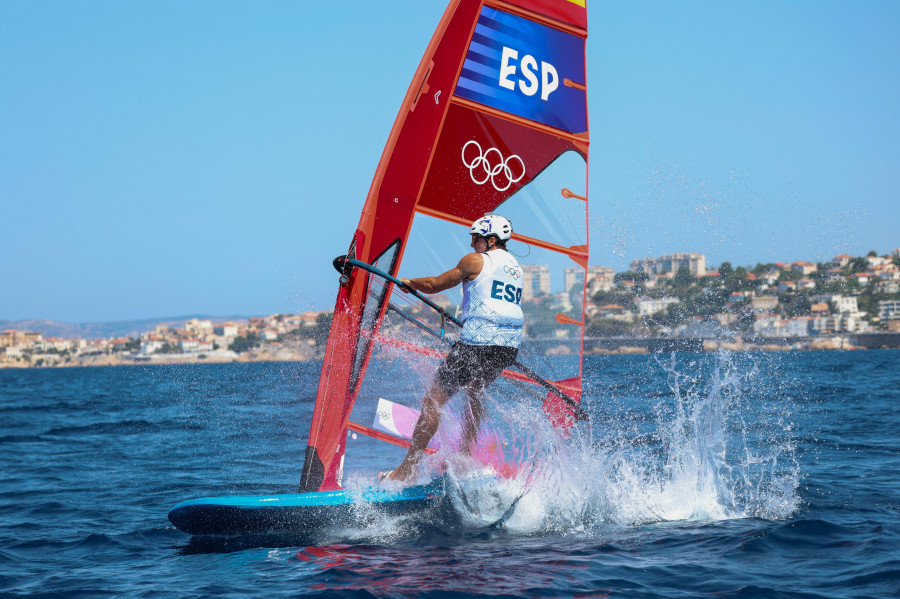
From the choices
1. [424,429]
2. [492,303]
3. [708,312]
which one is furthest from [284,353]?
[492,303]

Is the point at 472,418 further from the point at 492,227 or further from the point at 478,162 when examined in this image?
the point at 478,162

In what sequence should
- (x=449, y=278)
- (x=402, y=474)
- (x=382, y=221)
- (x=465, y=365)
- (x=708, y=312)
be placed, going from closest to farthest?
1. (x=449, y=278)
2. (x=465, y=365)
3. (x=402, y=474)
4. (x=382, y=221)
5. (x=708, y=312)

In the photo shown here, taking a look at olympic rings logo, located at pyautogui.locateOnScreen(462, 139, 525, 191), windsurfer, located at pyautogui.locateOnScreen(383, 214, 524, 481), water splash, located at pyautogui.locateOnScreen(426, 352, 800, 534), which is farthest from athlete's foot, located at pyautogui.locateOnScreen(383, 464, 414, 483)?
olympic rings logo, located at pyautogui.locateOnScreen(462, 139, 525, 191)

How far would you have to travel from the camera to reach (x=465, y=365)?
5051mm

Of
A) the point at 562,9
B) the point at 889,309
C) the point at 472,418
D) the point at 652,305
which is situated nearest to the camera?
the point at 472,418

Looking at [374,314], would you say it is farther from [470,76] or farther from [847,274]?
[847,274]

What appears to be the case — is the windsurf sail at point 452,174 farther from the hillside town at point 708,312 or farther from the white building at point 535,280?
the hillside town at point 708,312

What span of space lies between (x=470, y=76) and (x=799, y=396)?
1104cm

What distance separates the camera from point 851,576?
3877 millimetres

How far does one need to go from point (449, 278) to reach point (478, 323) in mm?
323

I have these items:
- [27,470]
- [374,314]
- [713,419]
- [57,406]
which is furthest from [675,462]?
[57,406]

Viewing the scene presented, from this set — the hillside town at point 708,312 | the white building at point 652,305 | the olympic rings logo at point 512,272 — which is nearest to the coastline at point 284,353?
the hillside town at point 708,312

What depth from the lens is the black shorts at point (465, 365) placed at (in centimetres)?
504

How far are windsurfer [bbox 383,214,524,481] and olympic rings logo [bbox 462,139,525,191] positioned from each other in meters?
0.58
